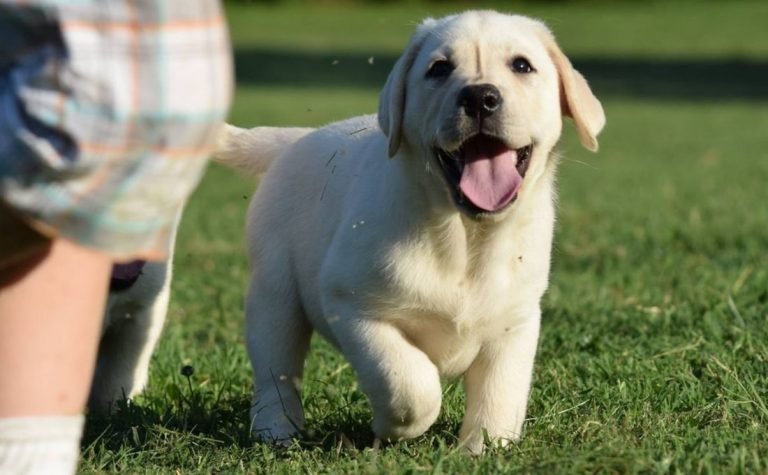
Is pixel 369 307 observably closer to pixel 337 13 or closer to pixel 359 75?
pixel 359 75

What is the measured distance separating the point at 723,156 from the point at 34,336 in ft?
41.8

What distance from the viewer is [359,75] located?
3094 cm

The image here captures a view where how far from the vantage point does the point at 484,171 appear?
11.9ft

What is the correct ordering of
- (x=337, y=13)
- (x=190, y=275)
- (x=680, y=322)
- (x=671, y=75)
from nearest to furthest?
(x=680, y=322) < (x=190, y=275) < (x=671, y=75) < (x=337, y=13)

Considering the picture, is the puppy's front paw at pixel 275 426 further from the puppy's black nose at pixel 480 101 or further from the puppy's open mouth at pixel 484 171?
the puppy's black nose at pixel 480 101

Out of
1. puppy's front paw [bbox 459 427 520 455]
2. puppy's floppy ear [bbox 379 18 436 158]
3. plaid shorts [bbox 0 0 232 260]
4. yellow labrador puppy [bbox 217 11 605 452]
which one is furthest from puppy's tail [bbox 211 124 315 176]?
plaid shorts [bbox 0 0 232 260]

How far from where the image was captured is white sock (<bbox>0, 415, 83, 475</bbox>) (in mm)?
2545

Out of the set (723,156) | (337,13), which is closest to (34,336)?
(723,156)

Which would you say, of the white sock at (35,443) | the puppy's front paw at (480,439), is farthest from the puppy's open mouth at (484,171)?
the white sock at (35,443)

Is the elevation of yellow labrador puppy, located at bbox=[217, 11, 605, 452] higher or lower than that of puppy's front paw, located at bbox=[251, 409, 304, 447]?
higher

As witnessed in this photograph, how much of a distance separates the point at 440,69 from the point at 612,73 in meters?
27.9

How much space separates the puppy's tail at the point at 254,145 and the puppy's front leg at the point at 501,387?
121cm

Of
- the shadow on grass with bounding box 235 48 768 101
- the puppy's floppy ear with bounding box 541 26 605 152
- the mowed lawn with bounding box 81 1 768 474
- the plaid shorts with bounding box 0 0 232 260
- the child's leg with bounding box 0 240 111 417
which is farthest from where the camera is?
the shadow on grass with bounding box 235 48 768 101

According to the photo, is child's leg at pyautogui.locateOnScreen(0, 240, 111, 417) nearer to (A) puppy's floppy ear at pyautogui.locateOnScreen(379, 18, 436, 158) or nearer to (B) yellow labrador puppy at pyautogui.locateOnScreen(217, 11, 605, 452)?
(B) yellow labrador puppy at pyautogui.locateOnScreen(217, 11, 605, 452)
